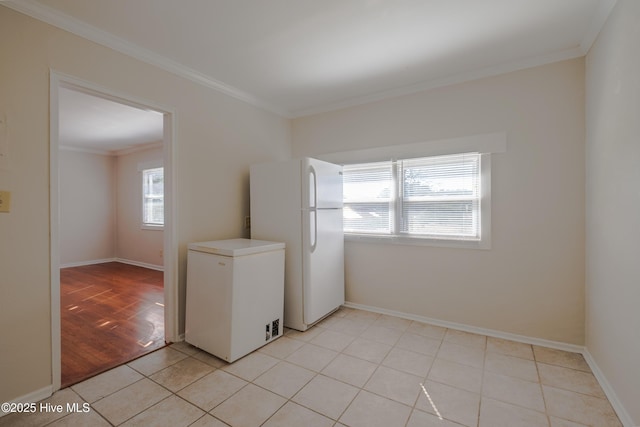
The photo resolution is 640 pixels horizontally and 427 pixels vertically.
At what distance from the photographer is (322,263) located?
304 centimetres

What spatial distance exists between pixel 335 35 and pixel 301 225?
165cm

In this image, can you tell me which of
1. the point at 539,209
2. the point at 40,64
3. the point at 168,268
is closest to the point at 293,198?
the point at 168,268

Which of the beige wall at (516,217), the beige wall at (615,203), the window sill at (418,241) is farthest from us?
the window sill at (418,241)

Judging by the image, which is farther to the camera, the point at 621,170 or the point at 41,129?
the point at 41,129

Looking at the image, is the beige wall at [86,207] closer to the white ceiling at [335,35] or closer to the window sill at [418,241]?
the white ceiling at [335,35]

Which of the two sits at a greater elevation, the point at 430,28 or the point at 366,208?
the point at 430,28

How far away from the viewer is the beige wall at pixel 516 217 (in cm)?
243

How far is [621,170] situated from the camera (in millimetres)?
1741

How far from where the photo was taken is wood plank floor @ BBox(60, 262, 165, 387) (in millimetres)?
2336

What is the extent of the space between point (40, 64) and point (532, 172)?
3.80 m

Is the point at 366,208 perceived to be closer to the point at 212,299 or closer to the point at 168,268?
the point at 212,299

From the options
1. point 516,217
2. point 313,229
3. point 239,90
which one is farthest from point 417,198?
point 239,90

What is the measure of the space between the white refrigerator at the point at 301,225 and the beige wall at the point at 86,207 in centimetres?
507

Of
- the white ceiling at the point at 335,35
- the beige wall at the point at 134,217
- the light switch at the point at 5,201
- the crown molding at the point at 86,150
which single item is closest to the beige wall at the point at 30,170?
the light switch at the point at 5,201
